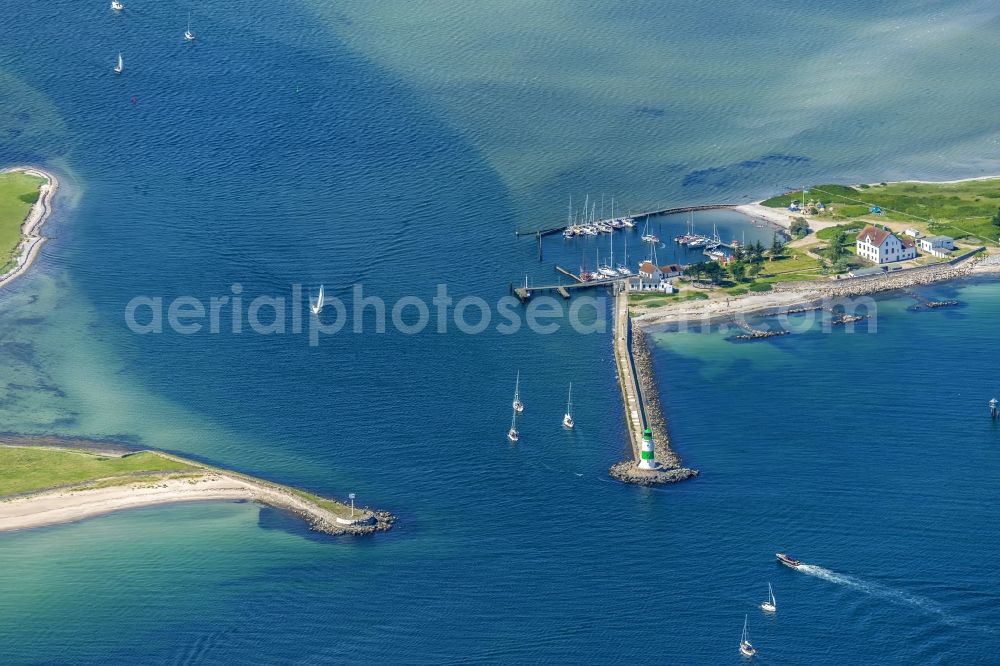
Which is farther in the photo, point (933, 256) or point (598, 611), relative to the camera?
point (933, 256)

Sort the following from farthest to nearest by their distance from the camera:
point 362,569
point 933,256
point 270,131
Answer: point 270,131 → point 933,256 → point 362,569

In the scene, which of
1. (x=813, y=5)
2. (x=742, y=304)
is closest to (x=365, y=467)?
(x=742, y=304)

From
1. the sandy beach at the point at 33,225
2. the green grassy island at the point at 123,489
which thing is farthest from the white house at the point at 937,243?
the sandy beach at the point at 33,225

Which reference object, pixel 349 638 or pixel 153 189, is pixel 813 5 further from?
pixel 349 638

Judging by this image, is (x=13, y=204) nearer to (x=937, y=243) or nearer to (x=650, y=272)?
(x=650, y=272)

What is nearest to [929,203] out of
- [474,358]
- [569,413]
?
[474,358]

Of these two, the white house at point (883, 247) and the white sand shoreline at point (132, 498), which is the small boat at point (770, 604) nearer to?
the white sand shoreline at point (132, 498)

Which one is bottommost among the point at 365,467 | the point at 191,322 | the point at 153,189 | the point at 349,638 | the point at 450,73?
the point at 349,638
